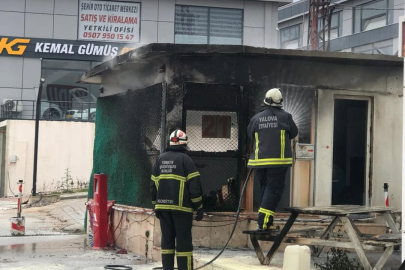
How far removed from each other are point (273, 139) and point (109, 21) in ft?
95.7

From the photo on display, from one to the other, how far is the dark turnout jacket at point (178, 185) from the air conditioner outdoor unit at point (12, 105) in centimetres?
2341

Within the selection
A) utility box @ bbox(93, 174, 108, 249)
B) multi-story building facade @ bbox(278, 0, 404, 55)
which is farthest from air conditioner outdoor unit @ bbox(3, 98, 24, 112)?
utility box @ bbox(93, 174, 108, 249)

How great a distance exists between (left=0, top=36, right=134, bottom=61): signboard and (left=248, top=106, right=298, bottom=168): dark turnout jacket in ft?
92.1

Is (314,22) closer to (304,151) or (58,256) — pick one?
(304,151)

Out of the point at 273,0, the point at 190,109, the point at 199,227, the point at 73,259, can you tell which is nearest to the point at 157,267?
the point at 199,227

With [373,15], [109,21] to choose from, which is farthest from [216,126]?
[373,15]

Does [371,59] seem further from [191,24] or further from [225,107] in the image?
[191,24]

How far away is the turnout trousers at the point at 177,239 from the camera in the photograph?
9156mm

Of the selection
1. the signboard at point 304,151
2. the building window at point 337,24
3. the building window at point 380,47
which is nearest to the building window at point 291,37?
the building window at point 337,24

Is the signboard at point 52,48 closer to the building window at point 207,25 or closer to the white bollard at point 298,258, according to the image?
the building window at point 207,25

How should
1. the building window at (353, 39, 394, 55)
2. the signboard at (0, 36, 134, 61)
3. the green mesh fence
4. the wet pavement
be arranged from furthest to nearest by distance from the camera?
the building window at (353, 39, 394, 55), the signboard at (0, 36, 134, 61), the green mesh fence, the wet pavement

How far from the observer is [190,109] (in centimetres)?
1124

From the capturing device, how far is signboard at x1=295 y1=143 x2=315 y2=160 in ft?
37.5

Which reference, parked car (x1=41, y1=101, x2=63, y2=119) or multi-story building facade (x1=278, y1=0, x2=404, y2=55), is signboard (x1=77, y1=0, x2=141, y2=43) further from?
multi-story building facade (x1=278, y1=0, x2=404, y2=55)
